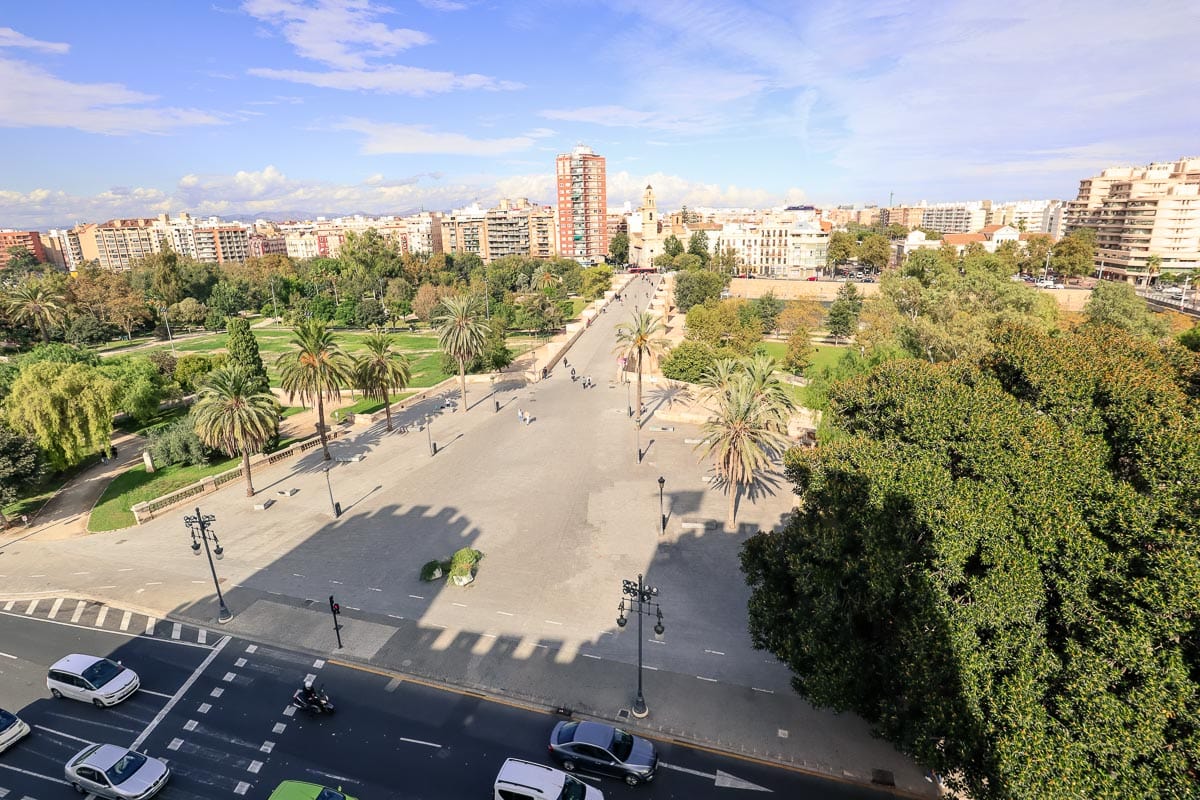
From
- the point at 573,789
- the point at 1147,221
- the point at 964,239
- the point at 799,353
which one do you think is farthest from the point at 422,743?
the point at 964,239

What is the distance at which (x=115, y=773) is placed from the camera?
1572 cm

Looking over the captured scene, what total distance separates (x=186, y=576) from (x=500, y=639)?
16028mm

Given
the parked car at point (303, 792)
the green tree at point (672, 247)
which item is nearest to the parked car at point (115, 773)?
the parked car at point (303, 792)

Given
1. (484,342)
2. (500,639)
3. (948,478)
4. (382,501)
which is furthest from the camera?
(484,342)

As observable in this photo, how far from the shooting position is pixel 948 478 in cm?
1559

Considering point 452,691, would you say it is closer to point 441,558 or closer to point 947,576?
point 441,558

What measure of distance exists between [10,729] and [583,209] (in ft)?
532

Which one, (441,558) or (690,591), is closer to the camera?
(690,591)

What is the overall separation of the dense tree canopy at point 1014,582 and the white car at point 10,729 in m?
22.7

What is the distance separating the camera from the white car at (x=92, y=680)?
62.2ft

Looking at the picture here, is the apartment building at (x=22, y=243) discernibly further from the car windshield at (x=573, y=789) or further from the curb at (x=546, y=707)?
the car windshield at (x=573, y=789)

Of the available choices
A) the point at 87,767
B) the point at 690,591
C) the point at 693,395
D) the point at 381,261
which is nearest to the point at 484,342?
the point at 693,395

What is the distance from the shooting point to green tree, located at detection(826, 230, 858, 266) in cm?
14388

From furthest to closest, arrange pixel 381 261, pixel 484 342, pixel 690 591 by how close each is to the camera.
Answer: pixel 381 261 < pixel 484 342 < pixel 690 591
